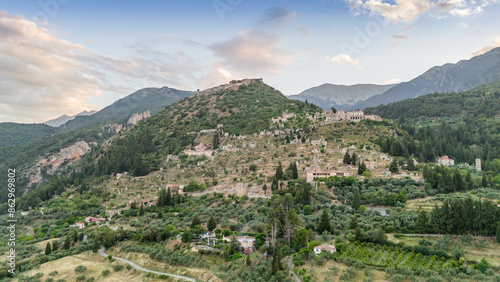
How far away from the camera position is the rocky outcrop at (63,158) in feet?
338

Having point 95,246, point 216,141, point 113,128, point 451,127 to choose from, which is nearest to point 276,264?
point 95,246

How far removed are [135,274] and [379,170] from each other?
42053mm

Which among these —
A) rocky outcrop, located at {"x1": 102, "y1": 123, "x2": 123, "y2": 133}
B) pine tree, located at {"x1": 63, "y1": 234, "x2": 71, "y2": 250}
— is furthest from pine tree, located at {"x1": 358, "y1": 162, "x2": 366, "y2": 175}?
rocky outcrop, located at {"x1": 102, "y1": 123, "x2": 123, "y2": 133}

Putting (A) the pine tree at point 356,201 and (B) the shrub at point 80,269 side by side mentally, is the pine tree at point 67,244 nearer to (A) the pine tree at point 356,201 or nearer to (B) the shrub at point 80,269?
(B) the shrub at point 80,269

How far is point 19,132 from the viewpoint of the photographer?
16562cm

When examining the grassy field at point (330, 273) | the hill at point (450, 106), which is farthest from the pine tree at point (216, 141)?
the hill at point (450, 106)

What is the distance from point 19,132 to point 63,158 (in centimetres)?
8300

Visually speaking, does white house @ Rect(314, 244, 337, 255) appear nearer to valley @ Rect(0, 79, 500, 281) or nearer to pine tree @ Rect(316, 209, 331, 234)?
valley @ Rect(0, 79, 500, 281)

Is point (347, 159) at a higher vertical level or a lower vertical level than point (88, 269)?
higher

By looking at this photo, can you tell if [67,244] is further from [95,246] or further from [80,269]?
[80,269]

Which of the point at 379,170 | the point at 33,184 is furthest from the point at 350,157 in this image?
the point at 33,184

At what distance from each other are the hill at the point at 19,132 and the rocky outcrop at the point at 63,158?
54492 millimetres

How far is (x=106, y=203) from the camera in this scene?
59.8 metres

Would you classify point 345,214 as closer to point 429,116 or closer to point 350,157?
point 350,157
